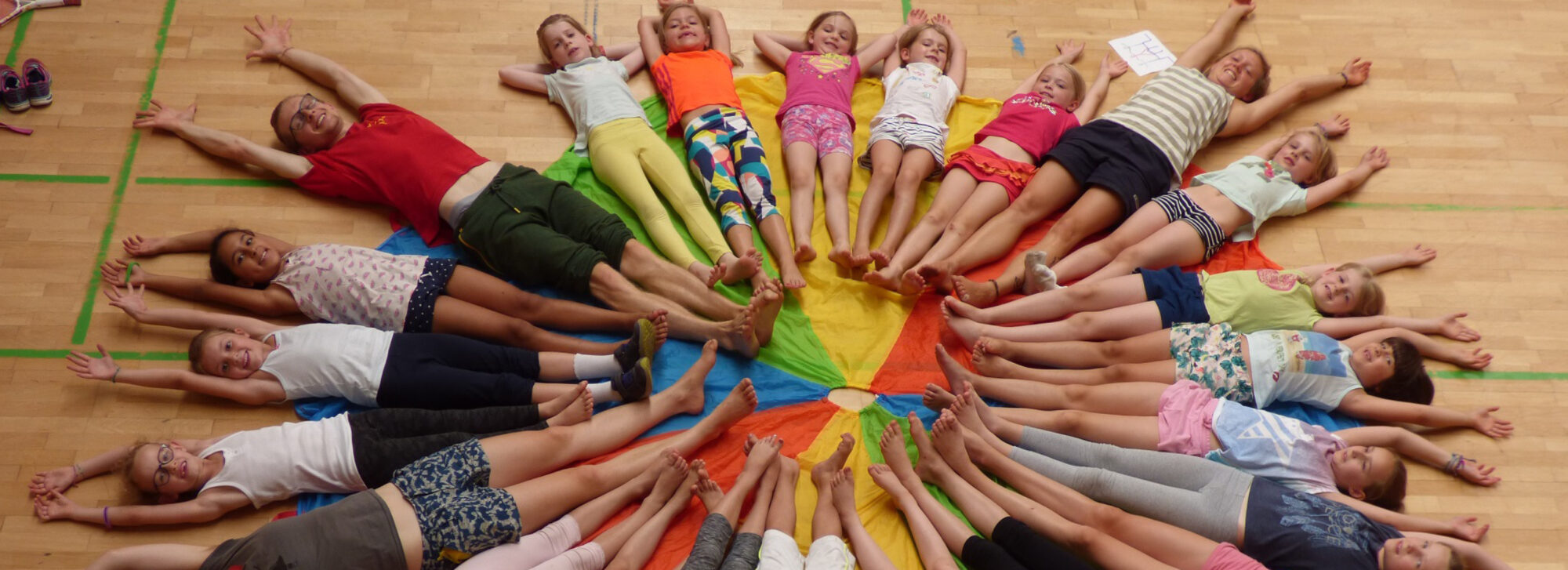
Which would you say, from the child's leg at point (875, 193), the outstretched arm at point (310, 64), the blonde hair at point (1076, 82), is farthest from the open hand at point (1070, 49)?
the outstretched arm at point (310, 64)

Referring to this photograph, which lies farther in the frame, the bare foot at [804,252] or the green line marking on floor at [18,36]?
the green line marking on floor at [18,36]

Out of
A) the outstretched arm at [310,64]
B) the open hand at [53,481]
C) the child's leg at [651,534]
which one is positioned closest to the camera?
the child's leg at [651,534]

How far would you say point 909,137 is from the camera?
423 cm

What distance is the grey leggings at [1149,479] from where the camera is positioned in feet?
10.7

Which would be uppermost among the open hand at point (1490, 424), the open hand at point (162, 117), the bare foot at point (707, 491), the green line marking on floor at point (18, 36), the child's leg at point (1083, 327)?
the green line marking on floor at point (18, 36)

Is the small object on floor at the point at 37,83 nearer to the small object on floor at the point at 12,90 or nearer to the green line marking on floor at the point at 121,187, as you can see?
the small object on floor at the point at 12,90

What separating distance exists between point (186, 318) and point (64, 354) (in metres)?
0.48

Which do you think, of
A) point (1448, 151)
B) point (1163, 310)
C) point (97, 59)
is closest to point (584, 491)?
point (1163, 310)

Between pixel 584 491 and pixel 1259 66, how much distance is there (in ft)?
11.2

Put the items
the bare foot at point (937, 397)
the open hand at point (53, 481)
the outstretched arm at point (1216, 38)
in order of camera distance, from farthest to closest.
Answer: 1. the outstretched arm at point (1216, 38)
2. the bare foot at point (937, 397)
3. the open hand at point (53, 481)

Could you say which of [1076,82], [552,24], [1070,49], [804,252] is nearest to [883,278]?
[804,252]

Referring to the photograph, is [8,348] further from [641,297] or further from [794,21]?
[794,21]

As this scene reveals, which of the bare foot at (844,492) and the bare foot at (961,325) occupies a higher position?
the bare foot at (961,325)

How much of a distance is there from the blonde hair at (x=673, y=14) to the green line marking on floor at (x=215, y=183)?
1.68 meters
